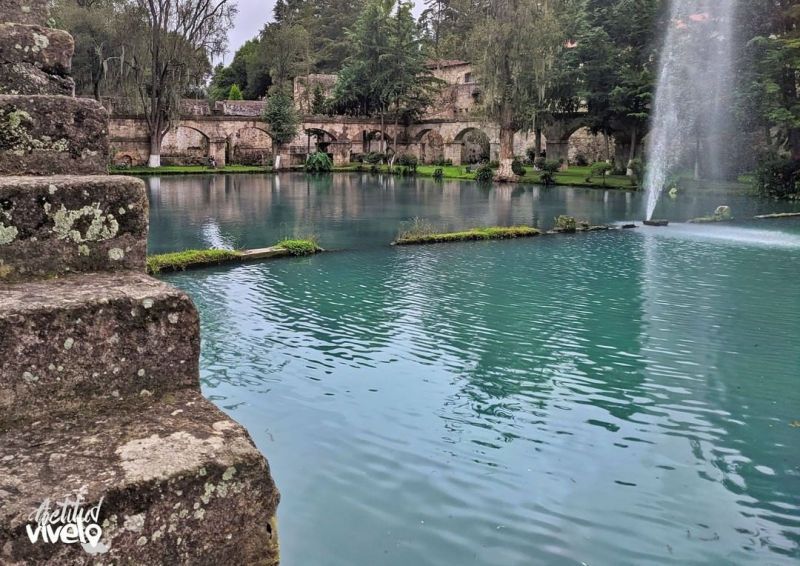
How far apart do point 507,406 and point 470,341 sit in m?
2.40

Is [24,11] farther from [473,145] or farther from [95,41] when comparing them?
[473,145]

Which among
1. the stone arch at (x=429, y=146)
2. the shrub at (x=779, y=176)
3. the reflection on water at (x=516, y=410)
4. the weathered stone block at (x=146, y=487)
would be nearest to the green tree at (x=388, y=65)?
the stone arch at (x=429, y=146)

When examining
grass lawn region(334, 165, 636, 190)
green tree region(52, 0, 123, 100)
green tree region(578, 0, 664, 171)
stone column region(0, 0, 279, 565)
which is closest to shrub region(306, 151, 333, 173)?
grass lawn region(334, 165, 636, 190)

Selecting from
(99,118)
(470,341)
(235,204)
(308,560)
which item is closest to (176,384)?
(99,118)

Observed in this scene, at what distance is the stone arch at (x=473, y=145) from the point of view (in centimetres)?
6091

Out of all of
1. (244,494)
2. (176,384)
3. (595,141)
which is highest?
(595,141)

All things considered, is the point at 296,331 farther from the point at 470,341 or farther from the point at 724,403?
the point at 724,403

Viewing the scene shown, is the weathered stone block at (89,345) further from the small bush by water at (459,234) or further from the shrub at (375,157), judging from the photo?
the shrub at (375,157)

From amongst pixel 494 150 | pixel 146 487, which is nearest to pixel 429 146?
pixel 494 150

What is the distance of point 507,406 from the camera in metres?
7.17

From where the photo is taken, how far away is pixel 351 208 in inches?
1099

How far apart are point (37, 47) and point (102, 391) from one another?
2.02 metres

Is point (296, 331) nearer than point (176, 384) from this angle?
No

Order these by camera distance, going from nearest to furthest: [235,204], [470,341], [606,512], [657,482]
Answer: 1. [606,512]
2. [657,482]
3. [470,341]
4. [235,204]
